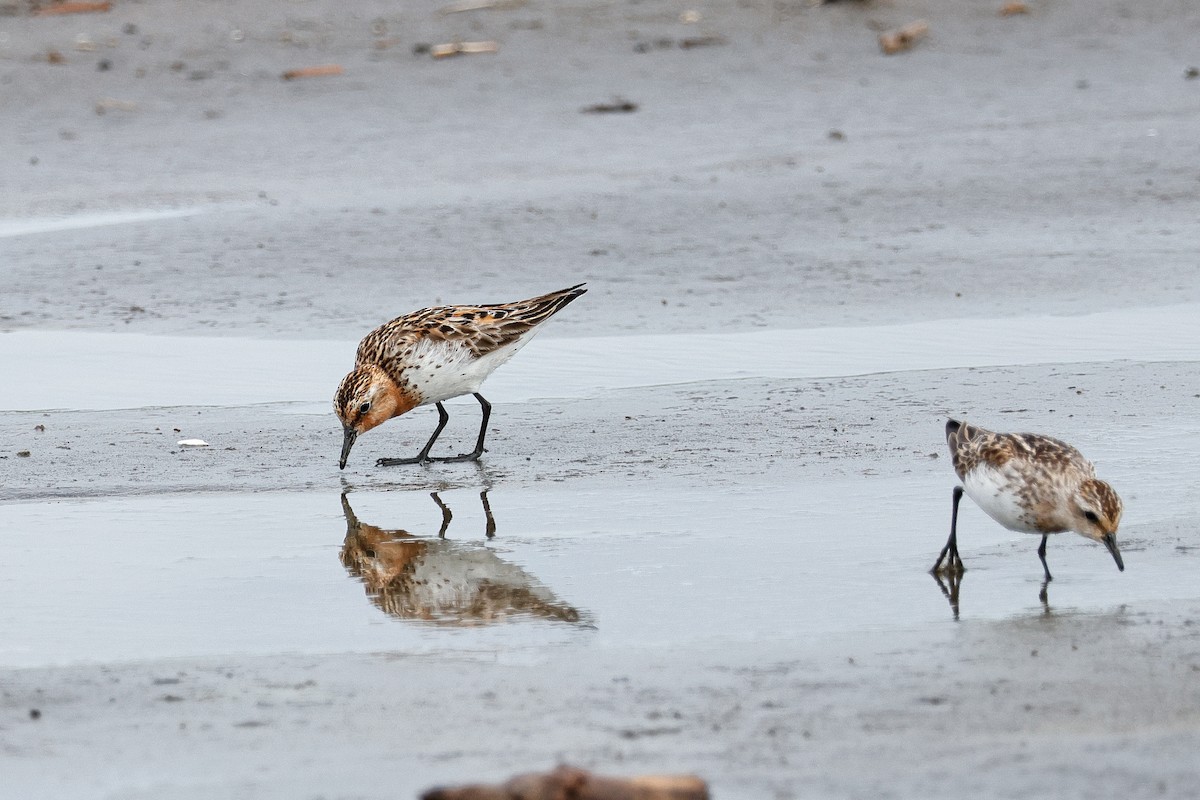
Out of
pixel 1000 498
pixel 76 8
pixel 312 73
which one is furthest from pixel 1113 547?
pixel 76 8

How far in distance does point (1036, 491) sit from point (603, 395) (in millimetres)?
4133

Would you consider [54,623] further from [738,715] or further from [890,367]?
[890,367]

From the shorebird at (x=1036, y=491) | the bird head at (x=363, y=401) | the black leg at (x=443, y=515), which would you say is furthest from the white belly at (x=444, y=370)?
the shorebird at (x=1036, y=491)

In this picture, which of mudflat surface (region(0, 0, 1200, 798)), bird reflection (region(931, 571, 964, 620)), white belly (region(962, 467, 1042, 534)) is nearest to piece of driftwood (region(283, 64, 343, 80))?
mudflat surface (region(0, 0, 1200, 798))

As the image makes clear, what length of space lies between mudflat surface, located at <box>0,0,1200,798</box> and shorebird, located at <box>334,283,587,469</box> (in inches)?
12.0

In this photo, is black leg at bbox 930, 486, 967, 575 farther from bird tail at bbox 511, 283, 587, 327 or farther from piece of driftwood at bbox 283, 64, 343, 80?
piece of driftwood at bbox 283, 64, 343, 80

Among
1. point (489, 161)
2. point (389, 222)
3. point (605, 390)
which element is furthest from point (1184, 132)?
point (605, 390)

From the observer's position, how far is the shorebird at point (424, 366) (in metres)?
9.70

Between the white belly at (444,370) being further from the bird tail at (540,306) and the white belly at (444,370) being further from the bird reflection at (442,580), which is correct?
the bird reflection at (442,580)

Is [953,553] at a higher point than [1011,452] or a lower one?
lower

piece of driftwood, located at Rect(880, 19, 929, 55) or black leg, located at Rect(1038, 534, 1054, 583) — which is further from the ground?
piece of driftwood, located at Rect(880, 19, 929, 55)

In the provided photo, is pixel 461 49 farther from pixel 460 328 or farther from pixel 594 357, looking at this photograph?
pixel 460 328

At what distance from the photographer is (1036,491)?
280 inches

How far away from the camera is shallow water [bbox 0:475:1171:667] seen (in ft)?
22.2
